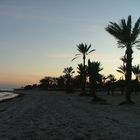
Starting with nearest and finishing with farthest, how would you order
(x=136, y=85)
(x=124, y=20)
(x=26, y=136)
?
(x=26, y=136) < (x=124, y=20) < (x=136, y=85)

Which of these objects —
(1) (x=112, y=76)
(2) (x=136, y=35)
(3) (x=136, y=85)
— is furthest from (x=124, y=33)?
(1) (x=112, y=76)

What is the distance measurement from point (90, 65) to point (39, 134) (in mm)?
44467

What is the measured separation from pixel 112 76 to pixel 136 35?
66166 millimetres

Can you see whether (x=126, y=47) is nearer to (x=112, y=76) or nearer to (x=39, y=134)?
(x=39, y=134)

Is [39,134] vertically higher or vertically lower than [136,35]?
lower

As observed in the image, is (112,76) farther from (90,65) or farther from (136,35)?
(136,35)

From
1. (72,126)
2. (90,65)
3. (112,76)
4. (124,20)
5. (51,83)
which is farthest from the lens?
(51,83)

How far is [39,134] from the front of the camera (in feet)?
48.6

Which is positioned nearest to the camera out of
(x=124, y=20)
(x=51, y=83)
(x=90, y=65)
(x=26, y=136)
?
(x=26, y=136)

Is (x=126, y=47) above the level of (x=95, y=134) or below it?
above

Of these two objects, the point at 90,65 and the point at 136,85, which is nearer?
the point at 90,65

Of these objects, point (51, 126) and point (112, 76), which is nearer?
point (51, 126)

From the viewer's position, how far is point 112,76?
106 meters

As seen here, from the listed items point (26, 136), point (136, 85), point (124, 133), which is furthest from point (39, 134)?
point (136, 85)
